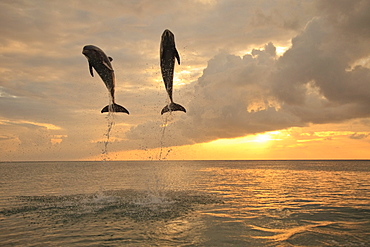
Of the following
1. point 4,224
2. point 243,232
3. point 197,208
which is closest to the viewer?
point 243,232

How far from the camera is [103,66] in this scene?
51.2ft

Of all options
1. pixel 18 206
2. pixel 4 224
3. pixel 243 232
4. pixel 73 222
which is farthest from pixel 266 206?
pixel 18 206

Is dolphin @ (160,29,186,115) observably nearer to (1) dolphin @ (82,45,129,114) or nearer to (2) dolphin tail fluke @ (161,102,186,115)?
(2) dolphin tail fluke @ (161,102,186,115)

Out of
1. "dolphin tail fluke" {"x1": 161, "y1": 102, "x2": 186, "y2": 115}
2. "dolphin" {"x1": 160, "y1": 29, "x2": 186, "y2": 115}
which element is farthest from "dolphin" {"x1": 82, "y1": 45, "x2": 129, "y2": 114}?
"dolphin" {"x1": 160, "y1": 29, "x2": 186, "y2": 115}

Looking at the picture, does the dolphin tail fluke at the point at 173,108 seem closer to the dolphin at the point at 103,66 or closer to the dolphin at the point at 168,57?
the dolphin at the point at 168,57

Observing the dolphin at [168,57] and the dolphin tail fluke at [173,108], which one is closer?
the dolphin at [168,57]

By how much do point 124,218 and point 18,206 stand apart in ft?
32.1

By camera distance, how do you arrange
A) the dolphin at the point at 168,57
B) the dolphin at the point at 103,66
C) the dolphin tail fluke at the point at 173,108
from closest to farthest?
the dolphin at the point at 168,57, the dolphin at the point at 103,66, the dolphin tail fluke at the point at 173,108

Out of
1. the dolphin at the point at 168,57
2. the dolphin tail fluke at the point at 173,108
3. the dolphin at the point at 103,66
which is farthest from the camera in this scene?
the dolphin tail fluke at the point at 173,108

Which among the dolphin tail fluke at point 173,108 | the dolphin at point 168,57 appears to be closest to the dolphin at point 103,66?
the dolphin tail fluke at point 173,108

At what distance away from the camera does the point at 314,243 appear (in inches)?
460

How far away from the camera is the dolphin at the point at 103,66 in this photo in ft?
50.0

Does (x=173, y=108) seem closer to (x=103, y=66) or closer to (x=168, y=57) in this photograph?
(x=168, y=57)

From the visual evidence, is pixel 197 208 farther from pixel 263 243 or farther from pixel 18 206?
pixel 18 206
